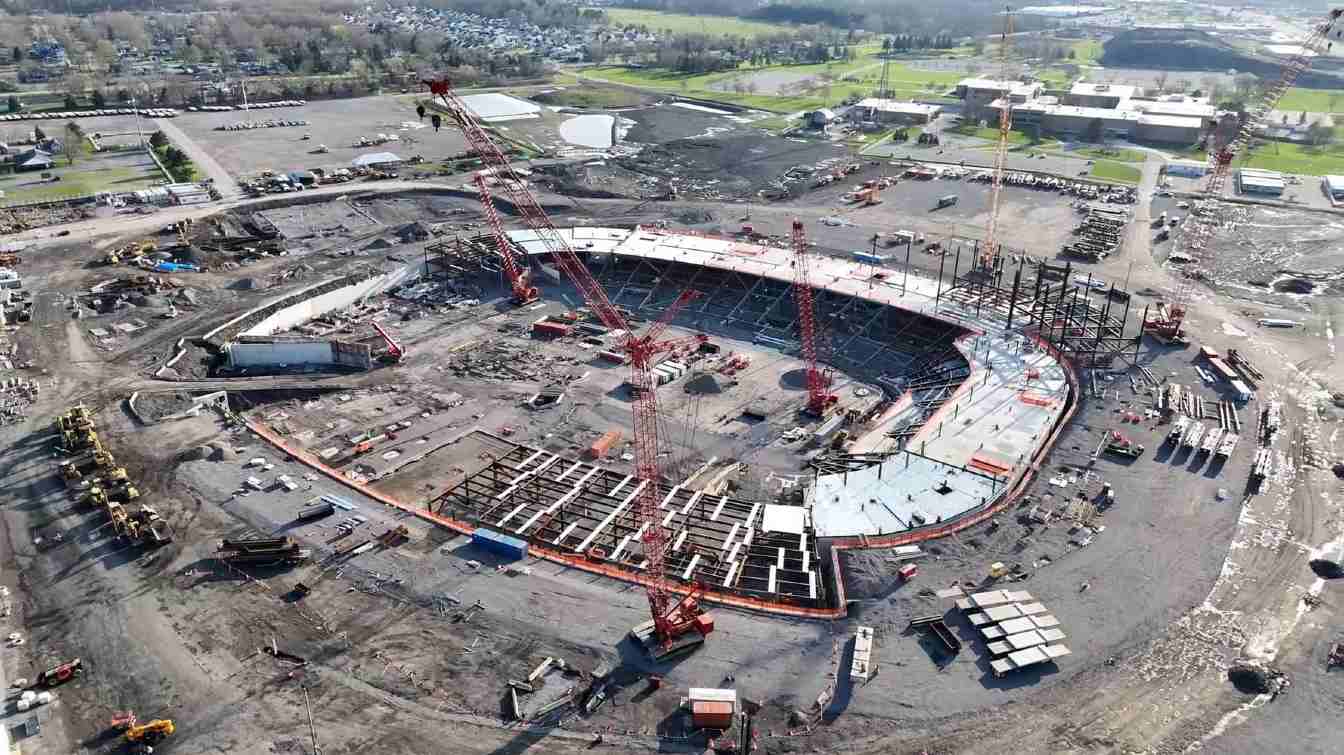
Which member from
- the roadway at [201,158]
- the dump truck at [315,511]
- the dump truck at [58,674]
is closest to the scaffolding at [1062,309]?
the dump truck at [315,511]

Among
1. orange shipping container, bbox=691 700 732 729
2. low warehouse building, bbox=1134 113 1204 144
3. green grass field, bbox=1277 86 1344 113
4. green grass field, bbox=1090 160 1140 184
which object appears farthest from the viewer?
green grass field, bbox=1277 86 1344 113

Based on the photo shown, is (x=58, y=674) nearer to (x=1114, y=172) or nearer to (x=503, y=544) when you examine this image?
(x=503, y=544)

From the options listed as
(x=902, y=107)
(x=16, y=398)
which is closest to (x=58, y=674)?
(x=16, y=398)

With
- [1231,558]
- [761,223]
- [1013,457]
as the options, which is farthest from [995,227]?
[1231,558]

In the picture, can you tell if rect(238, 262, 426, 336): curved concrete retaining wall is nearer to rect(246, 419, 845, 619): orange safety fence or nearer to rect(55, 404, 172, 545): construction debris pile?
rect(55, 404, 172, 545): construction debris pile

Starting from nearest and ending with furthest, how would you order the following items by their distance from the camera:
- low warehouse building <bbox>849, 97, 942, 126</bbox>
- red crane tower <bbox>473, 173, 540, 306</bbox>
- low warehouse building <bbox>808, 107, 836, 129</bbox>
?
1. red crane tower <bbox>473, 173, 540, 306</bbox>
2. low warehouse building <bbox>808, 107, 836, 129</bbox>
3. low warehouse building <bbox>849, 97, 942, 126</bbox>

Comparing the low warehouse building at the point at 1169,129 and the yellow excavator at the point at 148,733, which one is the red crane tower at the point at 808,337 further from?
the low warehouse building at the point at 1169,129

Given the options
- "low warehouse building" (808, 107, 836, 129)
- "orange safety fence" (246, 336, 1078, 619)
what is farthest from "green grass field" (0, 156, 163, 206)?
"low warehouse building" (808, 107, 836, 129)

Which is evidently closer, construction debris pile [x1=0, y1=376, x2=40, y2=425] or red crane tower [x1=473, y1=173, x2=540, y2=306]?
construction debris pile [x1=0, y1=376, x2=40, y2=425]
